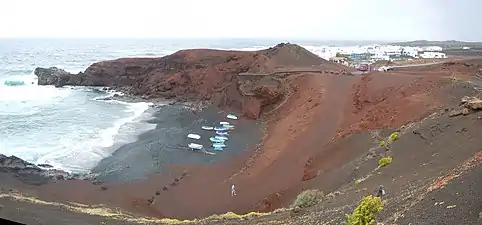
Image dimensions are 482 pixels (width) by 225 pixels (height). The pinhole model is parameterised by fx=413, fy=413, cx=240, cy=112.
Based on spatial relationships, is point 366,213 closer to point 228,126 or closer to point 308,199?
point 308,199

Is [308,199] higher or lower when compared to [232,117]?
higher

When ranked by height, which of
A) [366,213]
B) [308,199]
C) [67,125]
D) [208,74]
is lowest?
[67,125]

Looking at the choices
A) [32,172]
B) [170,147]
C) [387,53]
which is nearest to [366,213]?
[32,172]

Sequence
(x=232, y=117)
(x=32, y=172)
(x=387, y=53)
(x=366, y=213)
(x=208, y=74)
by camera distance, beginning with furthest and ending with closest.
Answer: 1. (x=387, y=53)
2. (x=208, y=74)
3. (x=232, y=117)
4. (x=32, y=172)
5. (x=366, y=213)

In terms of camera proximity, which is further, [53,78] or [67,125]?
[53,78]

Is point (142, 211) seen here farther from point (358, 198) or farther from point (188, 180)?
point (358, 198)

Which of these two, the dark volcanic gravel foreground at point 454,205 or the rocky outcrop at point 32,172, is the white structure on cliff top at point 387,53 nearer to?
the rocky outcrop at point 32,172
